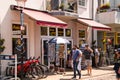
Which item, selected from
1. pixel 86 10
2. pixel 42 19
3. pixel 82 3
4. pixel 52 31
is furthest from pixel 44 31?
pixel 86 10

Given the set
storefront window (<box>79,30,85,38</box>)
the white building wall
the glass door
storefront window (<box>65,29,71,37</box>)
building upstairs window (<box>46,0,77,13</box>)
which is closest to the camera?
the glass door

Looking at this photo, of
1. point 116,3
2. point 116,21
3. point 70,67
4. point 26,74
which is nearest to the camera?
point 26,74

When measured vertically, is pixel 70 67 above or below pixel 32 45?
below

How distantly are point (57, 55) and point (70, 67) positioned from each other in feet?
5.53

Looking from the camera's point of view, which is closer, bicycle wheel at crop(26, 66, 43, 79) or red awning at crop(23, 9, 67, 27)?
bicycle wheel at crop(26, 66, 43, 79)

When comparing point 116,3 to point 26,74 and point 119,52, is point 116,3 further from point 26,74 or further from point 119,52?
point 119,52

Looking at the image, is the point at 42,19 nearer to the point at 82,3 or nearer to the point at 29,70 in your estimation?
the point at 29,70

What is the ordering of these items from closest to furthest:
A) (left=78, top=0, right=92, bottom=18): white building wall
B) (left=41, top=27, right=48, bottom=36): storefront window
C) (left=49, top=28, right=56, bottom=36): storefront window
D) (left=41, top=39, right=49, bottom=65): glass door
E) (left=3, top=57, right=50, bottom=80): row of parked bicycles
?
(left=3, top=57, right=50, bottom=80): row of parked bicycles, (left=41, top=39, right=49, bottom=65): glass door, (left=41, top=27, right=48, bottom=36): storefront window, (left=49, top=28, right=56, bottom=36): storefront window, (left=78, top=0, right=92, bottom=18): white building wall

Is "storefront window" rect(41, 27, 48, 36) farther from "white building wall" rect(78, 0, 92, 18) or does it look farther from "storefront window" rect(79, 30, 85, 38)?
"storefront window" rect(79, 30, 85, 38)

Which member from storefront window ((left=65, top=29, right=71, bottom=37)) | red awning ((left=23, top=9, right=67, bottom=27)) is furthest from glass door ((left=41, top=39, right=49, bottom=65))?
storefront window ((left=65, top=29, right=71, bottom=37))

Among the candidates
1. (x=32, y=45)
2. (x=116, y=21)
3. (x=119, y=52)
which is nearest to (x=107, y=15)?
(x=116, y=21)

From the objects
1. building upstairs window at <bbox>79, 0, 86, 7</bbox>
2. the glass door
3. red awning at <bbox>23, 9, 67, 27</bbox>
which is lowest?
the glass door

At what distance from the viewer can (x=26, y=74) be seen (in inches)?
669

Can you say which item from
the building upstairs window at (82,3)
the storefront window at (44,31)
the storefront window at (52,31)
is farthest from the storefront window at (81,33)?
the storefront window at (44,31)
